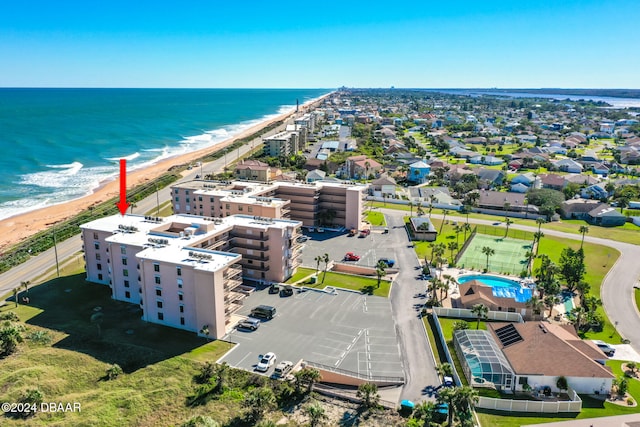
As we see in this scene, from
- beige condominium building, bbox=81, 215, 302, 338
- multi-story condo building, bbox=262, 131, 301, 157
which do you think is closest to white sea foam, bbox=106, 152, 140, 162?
multi-story condo building, bbox=262, 131, 301, 157

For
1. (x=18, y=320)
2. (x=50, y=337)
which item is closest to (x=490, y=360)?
(x=50, y=337)

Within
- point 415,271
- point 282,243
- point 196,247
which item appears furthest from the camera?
point 415,271

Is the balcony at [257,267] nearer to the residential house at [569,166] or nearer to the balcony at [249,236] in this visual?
the balcony at [249,236]

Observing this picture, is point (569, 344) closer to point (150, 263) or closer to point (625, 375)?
point (625, 375)

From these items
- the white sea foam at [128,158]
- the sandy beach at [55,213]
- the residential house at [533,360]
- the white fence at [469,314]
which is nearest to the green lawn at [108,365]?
the residential house at [533,360]

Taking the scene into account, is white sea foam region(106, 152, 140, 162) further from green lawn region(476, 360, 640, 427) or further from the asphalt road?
green lawn region(476, 360, 640, 427)

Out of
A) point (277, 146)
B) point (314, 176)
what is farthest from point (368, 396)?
point (277, 146)
